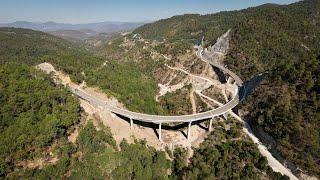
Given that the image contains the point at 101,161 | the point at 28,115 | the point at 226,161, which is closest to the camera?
the point at 28,115

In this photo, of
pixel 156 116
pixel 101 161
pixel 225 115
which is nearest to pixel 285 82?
pixel 225 115

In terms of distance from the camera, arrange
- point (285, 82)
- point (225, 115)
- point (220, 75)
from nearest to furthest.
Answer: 1. point (285, 82)
2. point (225, 115)
3. point (220, 75)

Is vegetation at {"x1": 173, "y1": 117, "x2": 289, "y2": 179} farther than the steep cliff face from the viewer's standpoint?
No

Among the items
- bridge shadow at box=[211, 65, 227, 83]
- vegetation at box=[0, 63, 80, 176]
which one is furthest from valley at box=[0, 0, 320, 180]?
bridge shadow at box=[211, 65, 227, 83]

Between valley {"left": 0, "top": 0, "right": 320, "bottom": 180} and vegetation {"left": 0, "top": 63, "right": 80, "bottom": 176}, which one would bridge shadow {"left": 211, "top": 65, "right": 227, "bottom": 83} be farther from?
vegetation {"left": 0, "top": 63, "right": 80, "bottom": 176}

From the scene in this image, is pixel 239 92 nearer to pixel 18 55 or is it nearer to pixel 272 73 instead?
pixel 272 73

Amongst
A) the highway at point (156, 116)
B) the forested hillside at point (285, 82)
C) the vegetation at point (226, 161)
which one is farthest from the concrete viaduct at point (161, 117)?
the forested hillside at point (285, 82)

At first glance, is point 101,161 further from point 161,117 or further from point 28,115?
point 161,117

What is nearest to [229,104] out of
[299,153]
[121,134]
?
[299,153]

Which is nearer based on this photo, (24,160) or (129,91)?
(24,160)

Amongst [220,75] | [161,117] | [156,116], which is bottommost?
[161,117]

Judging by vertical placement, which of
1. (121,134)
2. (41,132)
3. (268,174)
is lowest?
(268,174)
